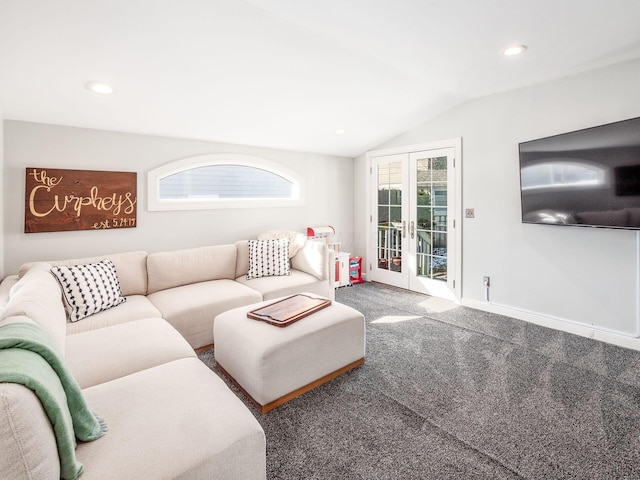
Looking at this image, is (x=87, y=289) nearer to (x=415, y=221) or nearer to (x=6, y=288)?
(x=6, y=288)

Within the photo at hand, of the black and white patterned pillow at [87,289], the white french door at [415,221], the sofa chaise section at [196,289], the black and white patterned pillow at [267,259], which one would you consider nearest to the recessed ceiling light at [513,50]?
the white french door at [415,221]

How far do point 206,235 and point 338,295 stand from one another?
1.89m

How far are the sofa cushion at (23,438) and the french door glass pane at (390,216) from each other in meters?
4.41

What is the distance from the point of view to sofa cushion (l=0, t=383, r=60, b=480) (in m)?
0.85

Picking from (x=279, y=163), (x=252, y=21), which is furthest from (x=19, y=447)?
(x=279, y=163)

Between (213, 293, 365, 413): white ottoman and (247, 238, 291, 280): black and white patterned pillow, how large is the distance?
1.18 m

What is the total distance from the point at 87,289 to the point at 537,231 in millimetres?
4133

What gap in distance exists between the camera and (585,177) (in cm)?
278

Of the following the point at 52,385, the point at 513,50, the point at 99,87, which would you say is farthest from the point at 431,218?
the point at 52,385

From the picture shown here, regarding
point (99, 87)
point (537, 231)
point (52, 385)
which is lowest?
point (52, 385)

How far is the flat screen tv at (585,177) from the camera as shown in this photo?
8.21 ft

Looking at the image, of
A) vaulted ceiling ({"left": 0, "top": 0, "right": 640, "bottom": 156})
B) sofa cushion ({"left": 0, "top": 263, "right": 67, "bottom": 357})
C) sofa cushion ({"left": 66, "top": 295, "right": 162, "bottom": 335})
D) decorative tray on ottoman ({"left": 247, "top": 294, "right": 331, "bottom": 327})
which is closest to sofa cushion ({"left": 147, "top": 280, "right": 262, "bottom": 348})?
sofa cushion ({"left": 66, "top": 295, "right": 162, "bottom": 335})

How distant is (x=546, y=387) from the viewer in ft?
7.50

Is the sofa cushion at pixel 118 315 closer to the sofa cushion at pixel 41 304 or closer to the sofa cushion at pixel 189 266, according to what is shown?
the sofa cushion at pixel 41 304
